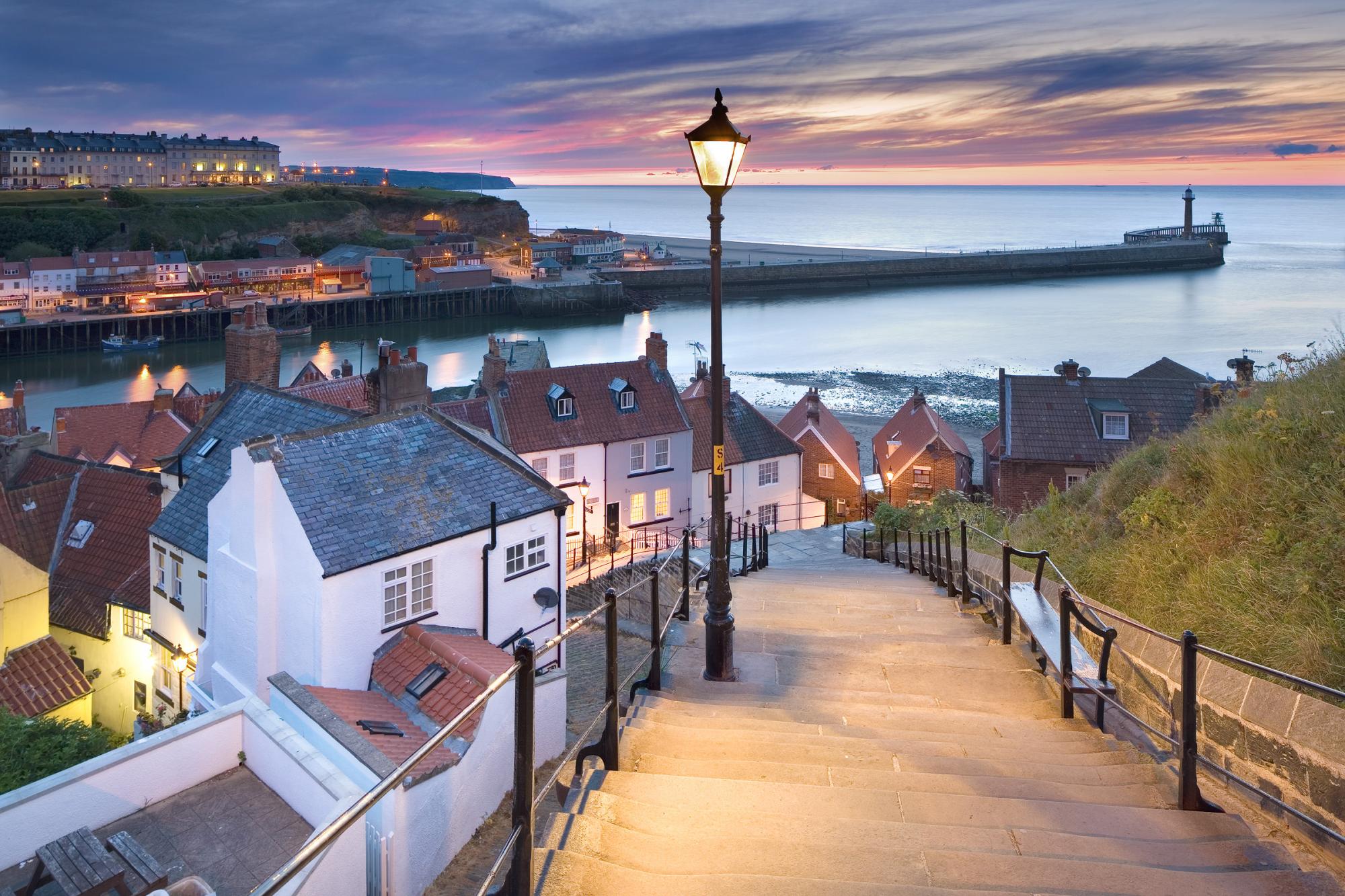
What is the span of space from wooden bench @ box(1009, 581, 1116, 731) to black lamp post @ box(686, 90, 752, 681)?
7.44ft

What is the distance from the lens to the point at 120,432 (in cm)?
3628

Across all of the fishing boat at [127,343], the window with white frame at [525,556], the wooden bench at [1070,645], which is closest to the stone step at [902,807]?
the wooden bench at [1070,645]

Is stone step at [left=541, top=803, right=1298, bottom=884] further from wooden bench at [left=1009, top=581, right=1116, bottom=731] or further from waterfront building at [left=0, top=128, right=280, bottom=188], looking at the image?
waterfront building at [left=0, top=128, right=280, bottom=188]

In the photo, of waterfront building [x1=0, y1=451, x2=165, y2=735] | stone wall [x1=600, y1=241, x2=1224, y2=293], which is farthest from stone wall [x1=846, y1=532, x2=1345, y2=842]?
stone wall [x1=600, y1=241, x2=1224, y2=293]

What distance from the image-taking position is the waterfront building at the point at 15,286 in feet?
305

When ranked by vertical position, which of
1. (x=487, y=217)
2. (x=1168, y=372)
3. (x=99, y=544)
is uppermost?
(x=487, y=217)

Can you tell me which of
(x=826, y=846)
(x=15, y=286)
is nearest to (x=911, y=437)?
(x=826, y=846)

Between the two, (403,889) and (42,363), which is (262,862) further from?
(42,363)

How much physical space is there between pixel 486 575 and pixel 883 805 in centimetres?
1244

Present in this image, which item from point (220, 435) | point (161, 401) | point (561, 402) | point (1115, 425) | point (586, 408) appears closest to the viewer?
point (220, 435)

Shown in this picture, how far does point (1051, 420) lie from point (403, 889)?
91.0ft

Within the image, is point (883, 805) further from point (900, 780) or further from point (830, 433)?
point (830, 433)

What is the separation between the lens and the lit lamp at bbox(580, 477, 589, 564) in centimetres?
2948

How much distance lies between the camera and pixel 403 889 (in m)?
10.2
